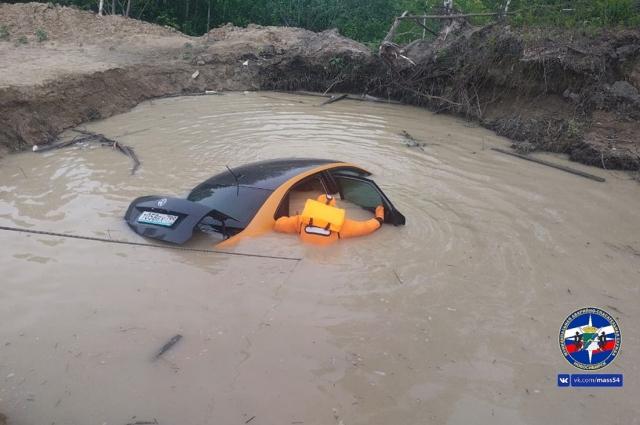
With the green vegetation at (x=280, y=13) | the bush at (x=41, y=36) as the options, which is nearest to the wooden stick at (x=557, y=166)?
the green vegetation at (x=280, y=13)

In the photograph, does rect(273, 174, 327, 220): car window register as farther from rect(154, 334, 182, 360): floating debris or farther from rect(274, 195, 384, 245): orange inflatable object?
rect(154, 334, 182, 360): floating debris

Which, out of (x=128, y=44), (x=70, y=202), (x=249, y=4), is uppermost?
(x=249, y=4)

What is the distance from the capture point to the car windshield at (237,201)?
521cm

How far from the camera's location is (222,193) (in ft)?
18.0

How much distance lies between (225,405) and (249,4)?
2345 centimetres

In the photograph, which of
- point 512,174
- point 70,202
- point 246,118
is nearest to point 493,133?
point 512,174

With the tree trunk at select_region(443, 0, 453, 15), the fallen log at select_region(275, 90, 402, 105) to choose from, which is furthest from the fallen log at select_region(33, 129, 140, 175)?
the tree trunk at select_region(443, 0, 453, 15)

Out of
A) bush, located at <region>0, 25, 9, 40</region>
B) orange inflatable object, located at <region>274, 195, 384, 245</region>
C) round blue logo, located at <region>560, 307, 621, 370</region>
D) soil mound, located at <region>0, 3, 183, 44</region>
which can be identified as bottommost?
round blue logo, located at <region>560, 307, 621, 370</region>

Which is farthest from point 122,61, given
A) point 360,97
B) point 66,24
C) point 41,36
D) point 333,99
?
point 360,97

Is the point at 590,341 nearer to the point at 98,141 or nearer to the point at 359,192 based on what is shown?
the point at 359,192

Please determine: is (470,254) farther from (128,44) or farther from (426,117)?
(128,44)

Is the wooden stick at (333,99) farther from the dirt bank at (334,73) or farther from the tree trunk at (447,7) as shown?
the tree trunk at (447,7)

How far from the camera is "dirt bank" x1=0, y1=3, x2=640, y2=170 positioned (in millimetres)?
10320

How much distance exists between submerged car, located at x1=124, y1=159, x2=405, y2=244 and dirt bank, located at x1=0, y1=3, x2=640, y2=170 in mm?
5288
